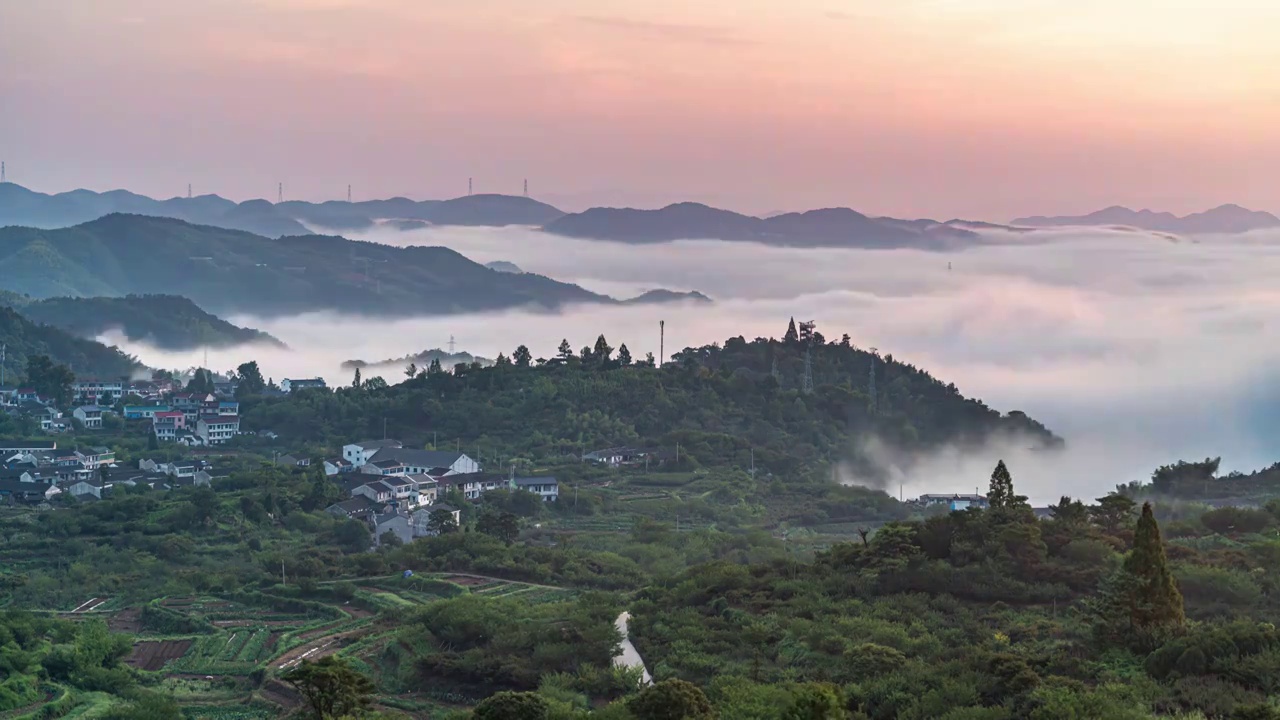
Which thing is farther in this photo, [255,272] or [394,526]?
[255,272]

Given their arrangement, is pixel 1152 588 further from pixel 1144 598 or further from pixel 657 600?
pixel 657 600

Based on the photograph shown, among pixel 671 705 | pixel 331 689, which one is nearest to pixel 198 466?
pixel 331 689

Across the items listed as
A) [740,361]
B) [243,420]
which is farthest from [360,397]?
[740,361]

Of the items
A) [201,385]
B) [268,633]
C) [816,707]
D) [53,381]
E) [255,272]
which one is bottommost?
[268,633]

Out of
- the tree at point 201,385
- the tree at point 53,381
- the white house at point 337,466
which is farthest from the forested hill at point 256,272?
the white house at point 337,466

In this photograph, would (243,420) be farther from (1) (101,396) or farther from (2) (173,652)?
A: (2) (173,652)

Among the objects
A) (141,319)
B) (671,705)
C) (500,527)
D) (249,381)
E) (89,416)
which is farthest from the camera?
(141,319)

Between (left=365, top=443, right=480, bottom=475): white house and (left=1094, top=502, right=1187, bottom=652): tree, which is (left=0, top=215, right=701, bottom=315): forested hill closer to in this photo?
(left=365, top=443, right=480, bottom=475): white house
